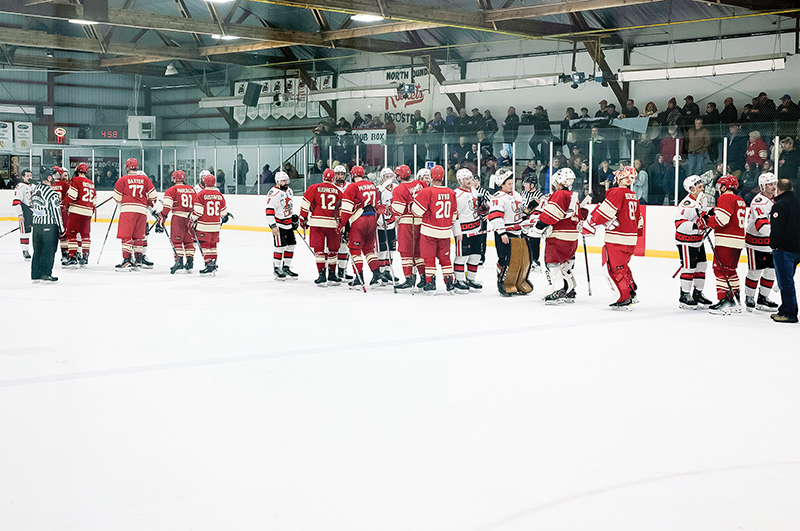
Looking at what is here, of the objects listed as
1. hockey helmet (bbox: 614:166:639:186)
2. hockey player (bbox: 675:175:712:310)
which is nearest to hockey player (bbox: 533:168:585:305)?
hockey helmet (bbox: 614:166:639:186)

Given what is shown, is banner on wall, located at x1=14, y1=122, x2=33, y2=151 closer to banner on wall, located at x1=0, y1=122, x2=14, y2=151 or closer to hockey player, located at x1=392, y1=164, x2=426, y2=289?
banner on wall, located at x1=0, y1=122, x2=14, y2=151

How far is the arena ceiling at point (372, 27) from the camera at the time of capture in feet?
42.9

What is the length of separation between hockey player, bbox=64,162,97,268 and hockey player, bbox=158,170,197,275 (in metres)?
1.10

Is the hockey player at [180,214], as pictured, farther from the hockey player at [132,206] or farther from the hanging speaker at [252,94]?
the hanging speaker at [252,94]

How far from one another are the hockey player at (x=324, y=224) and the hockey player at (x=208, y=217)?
1291 mm

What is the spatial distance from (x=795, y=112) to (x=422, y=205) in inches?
313

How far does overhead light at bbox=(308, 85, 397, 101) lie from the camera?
19578 millimetres

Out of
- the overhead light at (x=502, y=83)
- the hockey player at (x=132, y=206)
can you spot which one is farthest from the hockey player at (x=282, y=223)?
the overhead light at (x=502, y=83)

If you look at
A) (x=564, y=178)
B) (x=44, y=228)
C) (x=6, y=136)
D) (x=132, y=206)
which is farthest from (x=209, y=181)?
(x=6, y=136)

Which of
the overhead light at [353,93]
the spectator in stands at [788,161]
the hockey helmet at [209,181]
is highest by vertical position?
the overhead light at [353,93]

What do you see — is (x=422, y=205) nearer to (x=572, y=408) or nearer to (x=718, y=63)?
(x=572, y=408)

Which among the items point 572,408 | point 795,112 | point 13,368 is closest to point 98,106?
point 795,112

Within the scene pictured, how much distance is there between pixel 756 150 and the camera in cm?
1207

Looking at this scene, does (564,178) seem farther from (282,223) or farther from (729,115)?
(729,115)
